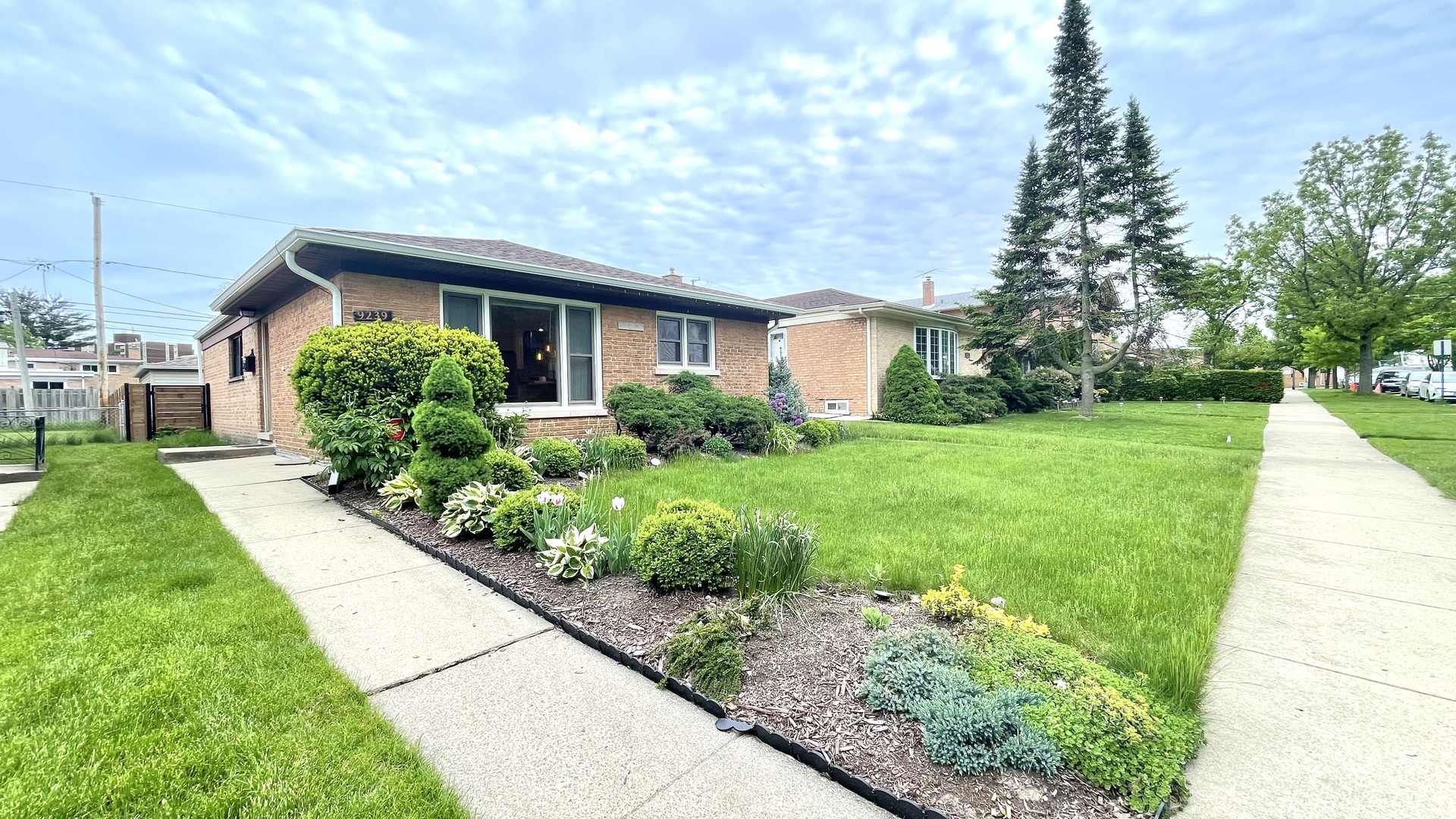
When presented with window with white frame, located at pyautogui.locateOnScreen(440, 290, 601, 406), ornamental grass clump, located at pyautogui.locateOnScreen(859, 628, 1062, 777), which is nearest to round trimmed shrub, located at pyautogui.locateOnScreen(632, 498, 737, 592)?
ornamental grass clump, located at pyautogui.locateOnScreen(859, 628, 1062, 777)

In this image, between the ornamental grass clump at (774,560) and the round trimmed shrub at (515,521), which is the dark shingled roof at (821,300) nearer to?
the round trimmed shrub at (515,521)

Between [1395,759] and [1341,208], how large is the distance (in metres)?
41.1

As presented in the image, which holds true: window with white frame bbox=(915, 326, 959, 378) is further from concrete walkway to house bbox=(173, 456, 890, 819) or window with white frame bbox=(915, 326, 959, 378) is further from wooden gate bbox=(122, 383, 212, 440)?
wooden gate bbox=(122, 383, 212, 440)

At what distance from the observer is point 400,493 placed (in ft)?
17.7

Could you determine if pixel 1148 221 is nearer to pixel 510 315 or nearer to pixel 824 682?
pixel 510 315

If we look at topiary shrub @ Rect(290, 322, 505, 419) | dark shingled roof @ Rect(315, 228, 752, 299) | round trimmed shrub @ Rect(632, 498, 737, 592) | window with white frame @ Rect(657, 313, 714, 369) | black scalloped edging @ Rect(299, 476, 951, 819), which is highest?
dark shingled roof @ Rect(315, 228, 752, 299)

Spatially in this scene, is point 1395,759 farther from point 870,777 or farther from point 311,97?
point 311,97

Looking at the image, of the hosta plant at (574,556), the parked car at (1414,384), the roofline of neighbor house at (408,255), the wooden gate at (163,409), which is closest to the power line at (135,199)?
the wooden gate at (163,409)

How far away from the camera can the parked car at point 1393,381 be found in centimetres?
3050

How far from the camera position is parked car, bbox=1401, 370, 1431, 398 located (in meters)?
26.3

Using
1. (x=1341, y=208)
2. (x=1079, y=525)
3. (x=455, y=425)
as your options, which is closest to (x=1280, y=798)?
(x=1079, y=525)

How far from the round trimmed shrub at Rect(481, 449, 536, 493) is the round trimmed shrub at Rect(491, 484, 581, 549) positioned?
876 mm

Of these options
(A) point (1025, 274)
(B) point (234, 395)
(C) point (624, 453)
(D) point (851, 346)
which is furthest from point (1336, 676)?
(A) point (1025, 274)

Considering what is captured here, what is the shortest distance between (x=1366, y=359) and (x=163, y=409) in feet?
158
